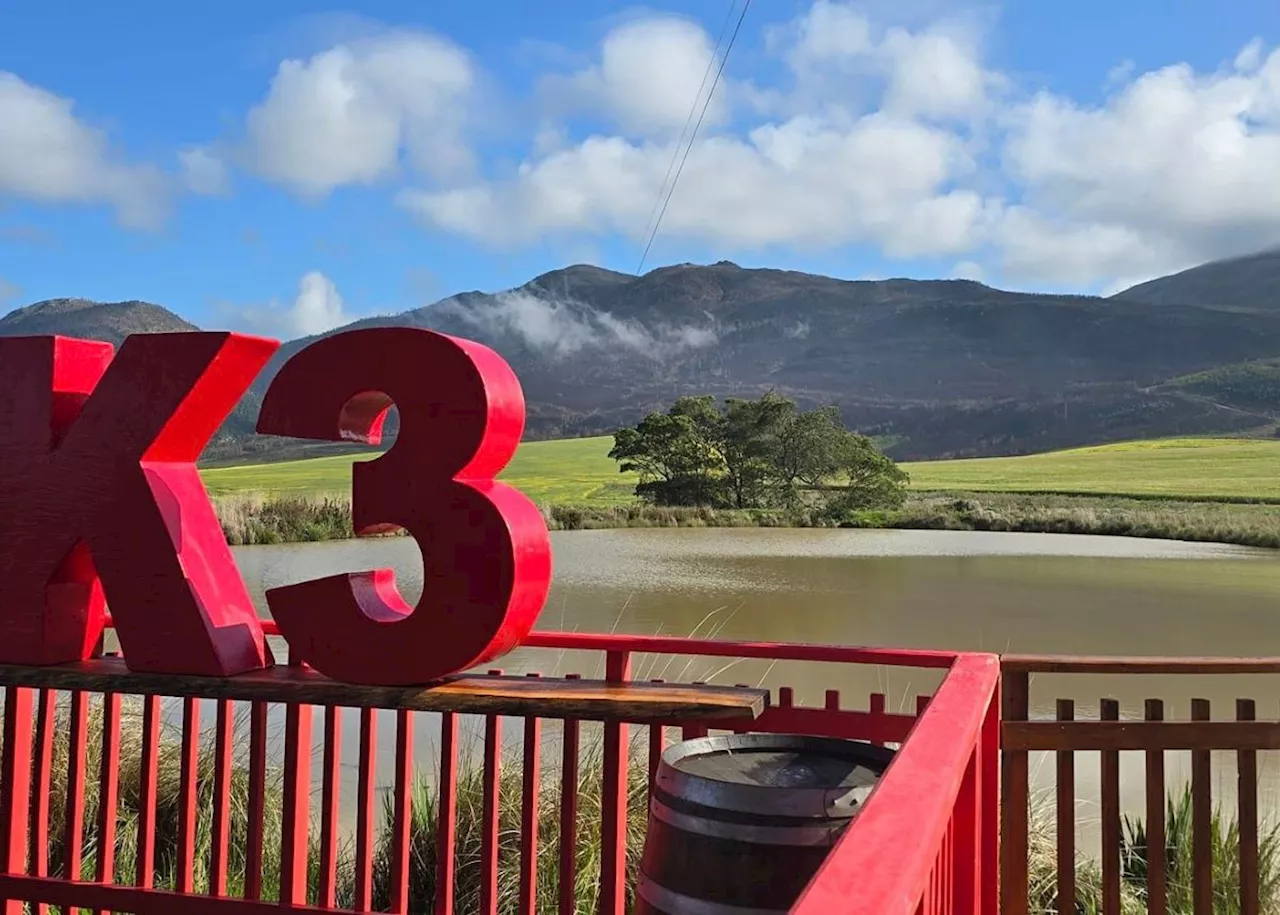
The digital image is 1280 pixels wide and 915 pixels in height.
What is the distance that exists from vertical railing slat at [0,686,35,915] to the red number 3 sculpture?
1070 millimetres

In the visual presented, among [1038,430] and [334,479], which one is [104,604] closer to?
[334,479]

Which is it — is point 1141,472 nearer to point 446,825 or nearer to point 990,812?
point 446,825

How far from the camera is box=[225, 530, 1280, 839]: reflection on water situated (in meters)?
8.37

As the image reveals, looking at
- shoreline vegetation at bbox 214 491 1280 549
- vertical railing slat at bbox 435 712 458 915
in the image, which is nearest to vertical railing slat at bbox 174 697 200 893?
vertical railing slat at bbox 435 712 458 915

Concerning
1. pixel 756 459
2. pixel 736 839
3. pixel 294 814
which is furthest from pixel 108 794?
pixel 756 459

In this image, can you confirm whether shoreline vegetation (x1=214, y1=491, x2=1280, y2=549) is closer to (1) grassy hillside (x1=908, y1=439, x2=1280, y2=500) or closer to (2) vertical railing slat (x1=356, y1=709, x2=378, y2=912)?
(1) grassy hillside (x1=908, y1=439, x2=1280, y2=500)

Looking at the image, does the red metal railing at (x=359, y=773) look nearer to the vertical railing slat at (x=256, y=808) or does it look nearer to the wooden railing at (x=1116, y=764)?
the vertical railing slat at (x=256, y=808)

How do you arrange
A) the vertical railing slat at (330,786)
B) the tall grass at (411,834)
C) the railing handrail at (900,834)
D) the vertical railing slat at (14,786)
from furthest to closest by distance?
the tall grass at (411,834), the vertical railing slat at (14,786), the vertical railing slat at (330,786), the railing handrail at (900,834)

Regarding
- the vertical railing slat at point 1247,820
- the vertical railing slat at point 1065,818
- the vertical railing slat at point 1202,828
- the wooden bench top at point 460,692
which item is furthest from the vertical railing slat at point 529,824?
the vertical railing slat at point 1247,820

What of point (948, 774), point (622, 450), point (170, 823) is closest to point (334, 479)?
point (622, 450)

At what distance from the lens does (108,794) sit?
11.1 feet

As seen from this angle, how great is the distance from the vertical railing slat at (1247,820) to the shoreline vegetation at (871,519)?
17594 millimetres

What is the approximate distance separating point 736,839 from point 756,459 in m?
33.3

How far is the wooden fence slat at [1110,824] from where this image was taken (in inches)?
126
